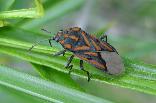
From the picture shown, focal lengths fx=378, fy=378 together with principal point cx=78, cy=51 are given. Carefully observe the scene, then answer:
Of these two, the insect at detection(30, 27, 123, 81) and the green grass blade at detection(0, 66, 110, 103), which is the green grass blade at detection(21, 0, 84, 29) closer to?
the insect at detection(30, 27, 123, 81)

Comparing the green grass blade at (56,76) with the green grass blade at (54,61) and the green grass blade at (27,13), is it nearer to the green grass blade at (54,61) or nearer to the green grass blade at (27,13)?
the green grass blade at (54,61)

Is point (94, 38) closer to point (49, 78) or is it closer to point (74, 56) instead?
point (74, 56)

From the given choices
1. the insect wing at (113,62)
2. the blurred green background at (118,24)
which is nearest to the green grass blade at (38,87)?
Answer: the insect wing at (113,62)

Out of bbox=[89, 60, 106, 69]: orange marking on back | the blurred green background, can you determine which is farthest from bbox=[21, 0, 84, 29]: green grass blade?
the blurred green background

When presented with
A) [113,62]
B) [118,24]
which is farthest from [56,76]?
[118,24]

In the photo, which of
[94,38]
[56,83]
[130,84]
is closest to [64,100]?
[56,83]

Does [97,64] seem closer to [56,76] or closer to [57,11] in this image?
[56,76]
